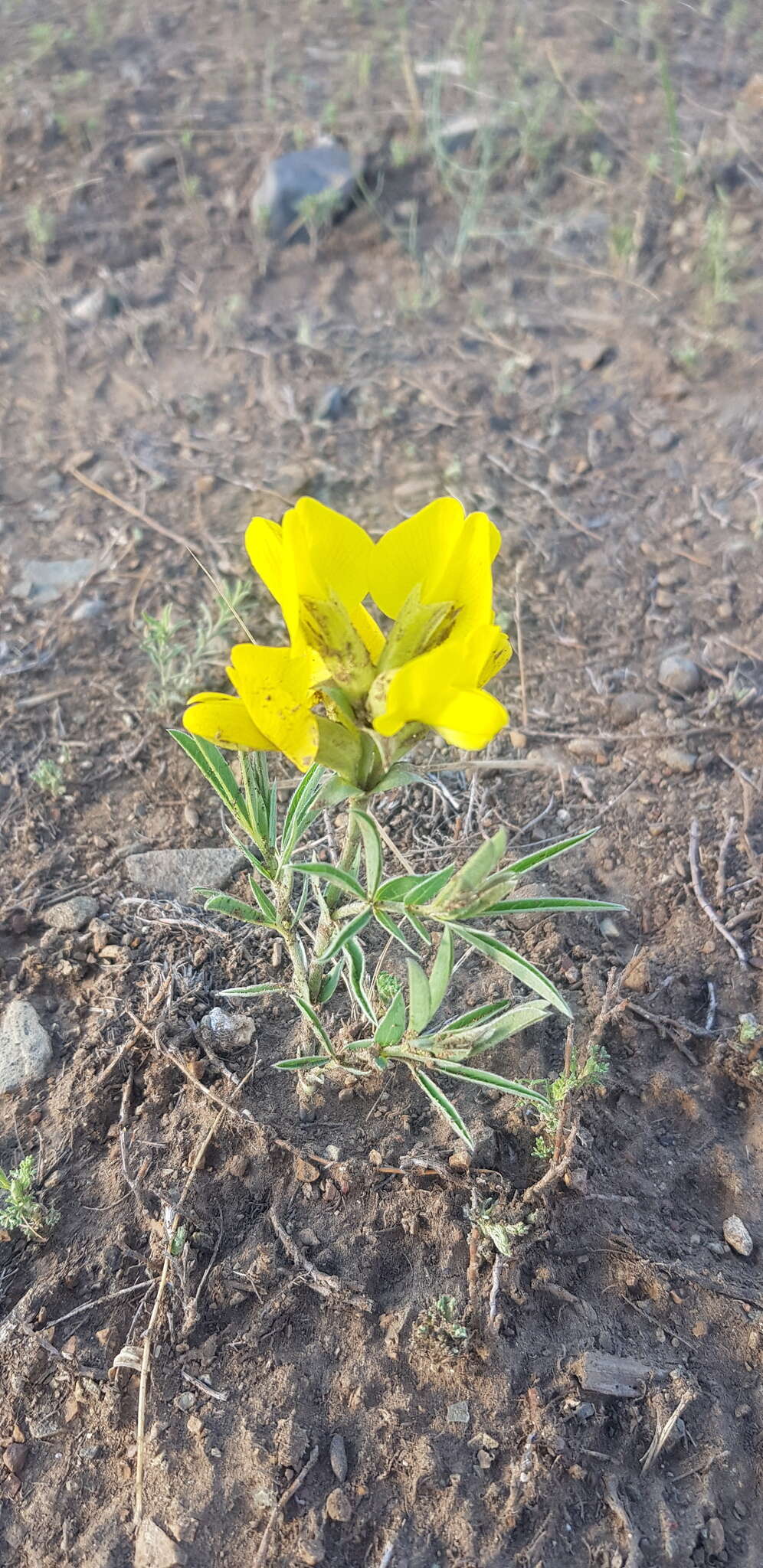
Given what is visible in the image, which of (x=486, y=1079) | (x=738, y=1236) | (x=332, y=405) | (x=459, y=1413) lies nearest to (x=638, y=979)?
(x=738, y=1236)

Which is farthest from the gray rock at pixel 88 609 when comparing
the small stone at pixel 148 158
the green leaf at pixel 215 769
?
the small stone at pixel 148 158

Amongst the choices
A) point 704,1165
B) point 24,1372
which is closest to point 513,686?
point 704,1165

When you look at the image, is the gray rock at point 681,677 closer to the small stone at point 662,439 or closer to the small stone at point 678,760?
the small stone at point 678,760

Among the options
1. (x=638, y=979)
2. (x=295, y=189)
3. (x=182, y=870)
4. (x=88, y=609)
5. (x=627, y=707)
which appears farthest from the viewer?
(x=295, y=189)

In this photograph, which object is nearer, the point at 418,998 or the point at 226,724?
the point at 226,724

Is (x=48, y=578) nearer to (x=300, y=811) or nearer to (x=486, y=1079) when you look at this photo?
(x=300, y=811)

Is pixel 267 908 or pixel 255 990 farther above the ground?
pixel 267 908

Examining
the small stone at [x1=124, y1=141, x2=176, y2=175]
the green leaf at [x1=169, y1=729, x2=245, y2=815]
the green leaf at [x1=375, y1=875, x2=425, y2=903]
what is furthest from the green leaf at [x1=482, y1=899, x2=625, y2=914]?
the small stone at [x1=124, y1=141, x2=176, y2=175]

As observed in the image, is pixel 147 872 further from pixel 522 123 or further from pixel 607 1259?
pixel 522 123
